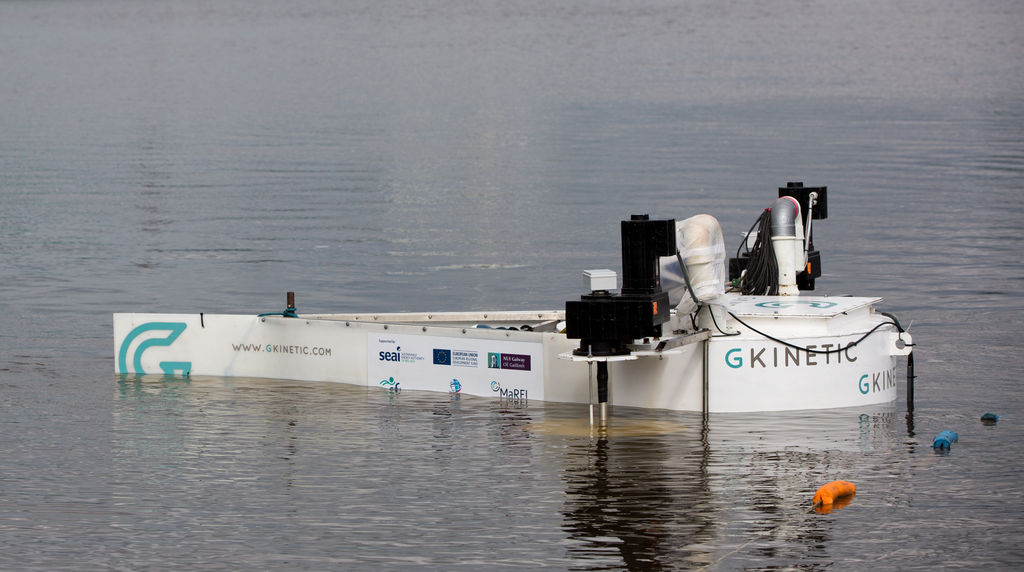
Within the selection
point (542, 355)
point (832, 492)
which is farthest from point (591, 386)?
point (832, 492)

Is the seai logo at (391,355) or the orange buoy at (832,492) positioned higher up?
the seai logo at (391,355)

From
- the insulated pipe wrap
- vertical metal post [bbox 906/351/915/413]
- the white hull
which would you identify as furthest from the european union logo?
vertical metal post [bbox 906/351/915/413]

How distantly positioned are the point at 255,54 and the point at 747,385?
71.7 meters

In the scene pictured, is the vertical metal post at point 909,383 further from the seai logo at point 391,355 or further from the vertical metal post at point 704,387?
the seai logo at point 391,355

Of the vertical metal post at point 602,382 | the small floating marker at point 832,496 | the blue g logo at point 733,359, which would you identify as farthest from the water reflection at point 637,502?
the blue g logo at point 733,359

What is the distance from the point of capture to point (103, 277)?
23.5 m

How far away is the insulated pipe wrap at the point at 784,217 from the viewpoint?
1505 centimetres

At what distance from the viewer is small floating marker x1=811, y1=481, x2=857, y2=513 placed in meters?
11.5

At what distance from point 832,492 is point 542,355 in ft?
12.7

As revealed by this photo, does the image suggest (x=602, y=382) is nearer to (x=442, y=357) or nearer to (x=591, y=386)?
(x=591, y=386)

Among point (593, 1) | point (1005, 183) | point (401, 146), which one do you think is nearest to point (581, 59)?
point (401, 146)

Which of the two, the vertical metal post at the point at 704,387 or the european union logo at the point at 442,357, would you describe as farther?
the european union logo at the point at 442,357

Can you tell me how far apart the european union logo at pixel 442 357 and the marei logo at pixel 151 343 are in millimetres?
2749

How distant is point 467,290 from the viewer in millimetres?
21984
